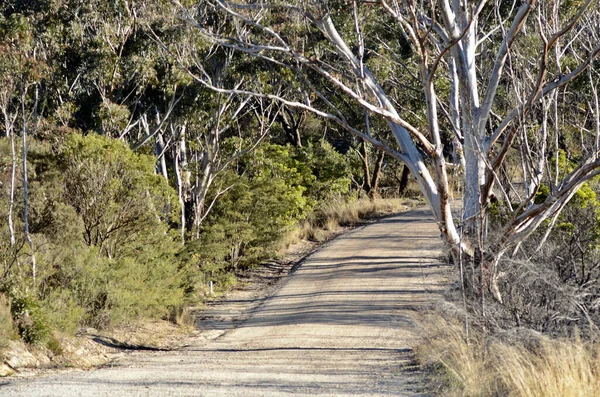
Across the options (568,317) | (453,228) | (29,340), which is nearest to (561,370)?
(568,317)

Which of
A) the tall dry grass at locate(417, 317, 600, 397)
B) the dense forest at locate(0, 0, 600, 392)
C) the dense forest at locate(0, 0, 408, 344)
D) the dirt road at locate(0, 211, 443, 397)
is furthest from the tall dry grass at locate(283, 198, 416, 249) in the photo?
the tall dry grass at locate(417, 317, 600, 397)

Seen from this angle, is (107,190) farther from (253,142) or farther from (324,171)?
(324,171)

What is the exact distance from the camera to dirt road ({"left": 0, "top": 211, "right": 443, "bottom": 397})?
382 inches

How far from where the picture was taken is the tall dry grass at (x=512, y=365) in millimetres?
7098

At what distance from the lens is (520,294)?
33.6 feet

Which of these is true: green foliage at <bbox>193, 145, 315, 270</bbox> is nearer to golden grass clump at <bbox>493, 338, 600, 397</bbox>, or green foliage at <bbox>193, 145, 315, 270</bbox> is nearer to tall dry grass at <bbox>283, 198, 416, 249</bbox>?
tall dry grass at <bbox>283, 198, 416, 249</bbox>

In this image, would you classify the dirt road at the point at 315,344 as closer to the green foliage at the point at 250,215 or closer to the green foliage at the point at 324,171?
the green foliage at the point at 250,215

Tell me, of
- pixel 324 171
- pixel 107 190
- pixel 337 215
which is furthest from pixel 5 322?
pixel 324 171

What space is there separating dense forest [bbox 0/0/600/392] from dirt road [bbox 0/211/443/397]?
1.72m

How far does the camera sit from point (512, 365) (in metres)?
7.62

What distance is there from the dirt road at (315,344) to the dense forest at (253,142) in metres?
1.72

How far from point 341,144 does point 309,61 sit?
99.8 feet

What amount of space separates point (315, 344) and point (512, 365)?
7.52m

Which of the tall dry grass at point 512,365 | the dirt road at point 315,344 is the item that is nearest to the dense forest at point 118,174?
the dirt road at point 315,344
